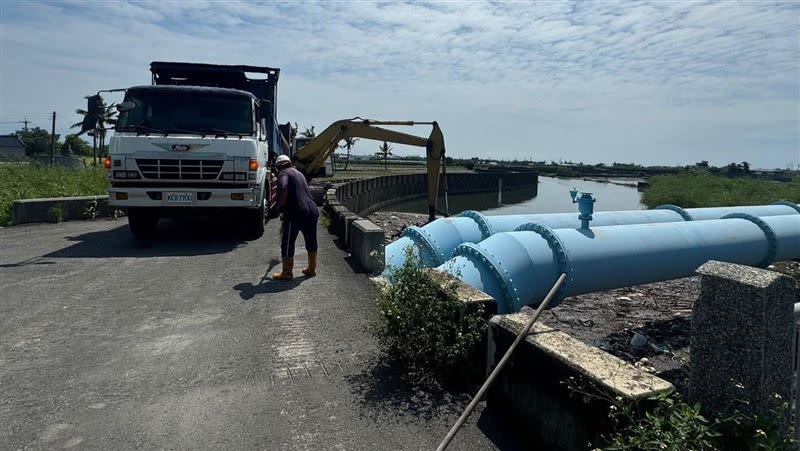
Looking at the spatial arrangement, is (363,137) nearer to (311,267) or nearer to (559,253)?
(311,267)

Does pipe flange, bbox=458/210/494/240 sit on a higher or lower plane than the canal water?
higher

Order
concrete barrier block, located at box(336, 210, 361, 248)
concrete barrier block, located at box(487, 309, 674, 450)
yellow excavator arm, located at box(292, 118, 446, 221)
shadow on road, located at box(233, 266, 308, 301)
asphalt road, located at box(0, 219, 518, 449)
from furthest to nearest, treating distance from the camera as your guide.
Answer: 1. yellow excavator arm, located at box(292, 118, 446, 221)
2. concrete barrier block, located at box(336, 210, 361, 248)
3. shadow on road, located at box(233, 266, 308, 301)
4. asphalt road, located at box(0, 219, 518, 449)
5. concrete barrier block, located at box(487, 309, 674, 450)

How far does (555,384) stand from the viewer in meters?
2.98

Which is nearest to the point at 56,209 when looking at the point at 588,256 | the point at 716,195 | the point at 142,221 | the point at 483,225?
the point at 142,221

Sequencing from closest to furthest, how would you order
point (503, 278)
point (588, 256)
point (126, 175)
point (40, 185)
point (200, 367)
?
point (200, 367)
point (503, 278)
point (588, 256)
point (126, 175)
point (40, 185)

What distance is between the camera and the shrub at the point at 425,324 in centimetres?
377

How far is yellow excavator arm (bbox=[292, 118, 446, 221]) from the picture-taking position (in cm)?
1328

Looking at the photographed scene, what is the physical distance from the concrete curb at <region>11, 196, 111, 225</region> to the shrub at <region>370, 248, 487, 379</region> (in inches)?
424

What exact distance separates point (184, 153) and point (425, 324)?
6345mm

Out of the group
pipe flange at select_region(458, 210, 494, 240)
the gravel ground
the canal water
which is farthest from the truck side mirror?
the canal water

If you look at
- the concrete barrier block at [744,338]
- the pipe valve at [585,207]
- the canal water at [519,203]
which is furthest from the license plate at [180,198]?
the canal water at [519,203]

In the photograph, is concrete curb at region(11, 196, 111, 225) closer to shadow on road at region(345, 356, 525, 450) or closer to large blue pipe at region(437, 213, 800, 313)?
large blue pipe at region(437, 213, 800, 313)

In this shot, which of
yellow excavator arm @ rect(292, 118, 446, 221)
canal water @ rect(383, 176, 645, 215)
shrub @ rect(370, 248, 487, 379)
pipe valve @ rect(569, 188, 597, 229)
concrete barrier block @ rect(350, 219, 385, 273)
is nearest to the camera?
shrub @ rect(370, 248, 487, 379)

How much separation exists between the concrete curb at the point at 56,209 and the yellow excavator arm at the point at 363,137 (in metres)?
5.03
